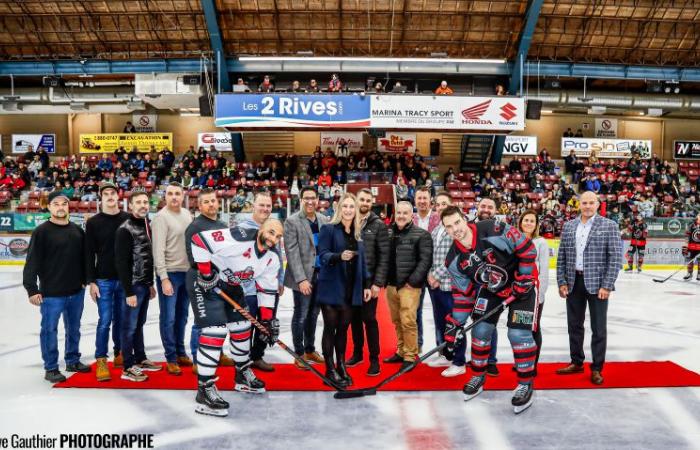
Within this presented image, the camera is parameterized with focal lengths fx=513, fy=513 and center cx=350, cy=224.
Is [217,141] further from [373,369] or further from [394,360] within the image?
[373,369]

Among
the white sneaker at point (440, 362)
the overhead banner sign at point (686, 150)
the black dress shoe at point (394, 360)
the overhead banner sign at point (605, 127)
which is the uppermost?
the overhead banner sign at point (605, 127)

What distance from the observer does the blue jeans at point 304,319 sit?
4.78 meters

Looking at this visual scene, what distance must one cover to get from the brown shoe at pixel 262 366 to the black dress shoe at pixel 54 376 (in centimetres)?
158

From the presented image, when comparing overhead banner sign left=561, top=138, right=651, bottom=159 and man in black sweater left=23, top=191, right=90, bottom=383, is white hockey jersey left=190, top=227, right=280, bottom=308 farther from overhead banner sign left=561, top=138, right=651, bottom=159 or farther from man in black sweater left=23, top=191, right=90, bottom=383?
overhead banner sign left=561, top=138, right=651, bottom=159

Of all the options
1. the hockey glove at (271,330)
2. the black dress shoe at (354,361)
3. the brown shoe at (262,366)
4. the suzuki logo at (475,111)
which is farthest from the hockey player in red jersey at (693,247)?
the hockey glove at (271,330)

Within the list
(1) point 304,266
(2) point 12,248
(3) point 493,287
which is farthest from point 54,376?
(2) point 12,248

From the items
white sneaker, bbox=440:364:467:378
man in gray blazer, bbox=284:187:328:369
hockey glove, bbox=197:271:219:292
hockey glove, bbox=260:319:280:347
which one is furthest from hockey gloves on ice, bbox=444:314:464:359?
hockey glove, bbox=197:271:219:292

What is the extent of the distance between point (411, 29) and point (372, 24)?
1.27m

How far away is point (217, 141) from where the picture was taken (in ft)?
74.3

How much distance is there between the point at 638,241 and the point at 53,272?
41.4 ft

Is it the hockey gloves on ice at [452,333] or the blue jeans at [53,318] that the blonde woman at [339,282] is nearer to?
the hockey gloves on ice at [452,333]

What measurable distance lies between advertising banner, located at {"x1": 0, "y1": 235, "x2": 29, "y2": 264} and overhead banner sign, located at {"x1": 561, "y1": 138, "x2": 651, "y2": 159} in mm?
20556

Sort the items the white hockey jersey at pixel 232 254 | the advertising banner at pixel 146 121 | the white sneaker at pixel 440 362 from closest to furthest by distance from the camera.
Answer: the white hockey jersey at pixel 232 254 → the white sneaker at pixel 440 362 → the advertising banner at pixel 146 121

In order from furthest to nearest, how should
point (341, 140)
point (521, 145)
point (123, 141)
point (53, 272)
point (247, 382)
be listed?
1. point (123, 141)
2. point (521, 145)
3. point (341, 140)
4. point (53, 272)
5. point (247, 382)
